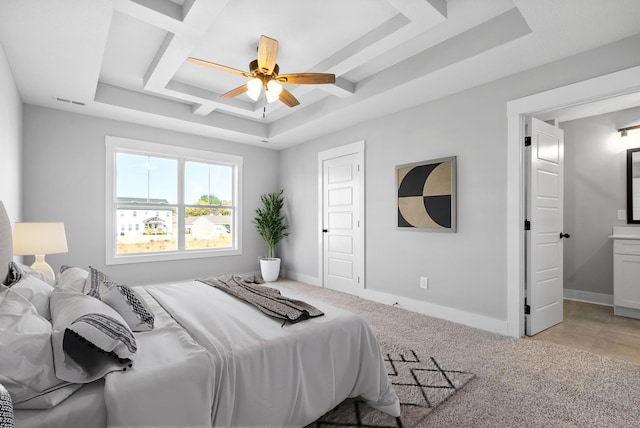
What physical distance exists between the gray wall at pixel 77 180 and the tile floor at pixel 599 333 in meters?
4.79

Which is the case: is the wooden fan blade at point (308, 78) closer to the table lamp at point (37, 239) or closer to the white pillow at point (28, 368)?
the white pillow at point (28, 368)

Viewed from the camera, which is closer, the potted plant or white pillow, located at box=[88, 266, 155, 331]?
white pillow, located at box=[88, 266, 155, 331]

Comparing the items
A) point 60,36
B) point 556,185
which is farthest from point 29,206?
point 556,185

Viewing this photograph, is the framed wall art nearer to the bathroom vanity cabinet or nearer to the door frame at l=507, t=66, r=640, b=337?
the door frame at l=507, t=66, r=640, b=337

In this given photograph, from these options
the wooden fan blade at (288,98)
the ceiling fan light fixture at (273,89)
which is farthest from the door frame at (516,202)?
the ceiling fan light fixture at (273,89)

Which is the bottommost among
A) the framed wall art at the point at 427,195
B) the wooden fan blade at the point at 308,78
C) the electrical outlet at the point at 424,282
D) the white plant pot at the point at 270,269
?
the white plant pot at the point at 270,269

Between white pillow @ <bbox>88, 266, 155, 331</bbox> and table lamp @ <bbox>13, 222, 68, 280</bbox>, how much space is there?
4.51 ft

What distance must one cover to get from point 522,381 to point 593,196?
130 inches

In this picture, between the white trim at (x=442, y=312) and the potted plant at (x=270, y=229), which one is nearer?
the white trim at (x=442, y=312)

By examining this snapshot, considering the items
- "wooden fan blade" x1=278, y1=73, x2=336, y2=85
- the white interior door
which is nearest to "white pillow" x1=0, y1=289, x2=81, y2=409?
"wooden fan blade" x1=278, y1=73, x2=336, y2=85

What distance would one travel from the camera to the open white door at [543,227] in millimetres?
3021

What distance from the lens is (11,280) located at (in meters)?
1.72

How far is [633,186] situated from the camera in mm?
3928

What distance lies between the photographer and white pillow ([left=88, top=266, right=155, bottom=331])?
162 centimetres
